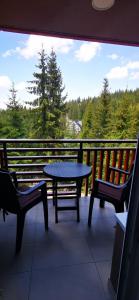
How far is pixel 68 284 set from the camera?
1.51m

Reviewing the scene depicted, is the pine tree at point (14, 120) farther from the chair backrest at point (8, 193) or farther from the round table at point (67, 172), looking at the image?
the chair backrest at point (8, 193)

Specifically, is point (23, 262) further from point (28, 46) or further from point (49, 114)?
point (49, 114)

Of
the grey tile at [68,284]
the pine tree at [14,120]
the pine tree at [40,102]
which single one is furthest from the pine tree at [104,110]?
the grey tile at [68,284]

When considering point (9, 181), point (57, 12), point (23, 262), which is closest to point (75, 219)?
point (23, 262)

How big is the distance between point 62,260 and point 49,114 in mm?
10998

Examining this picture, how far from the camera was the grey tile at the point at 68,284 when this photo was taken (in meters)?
1.42

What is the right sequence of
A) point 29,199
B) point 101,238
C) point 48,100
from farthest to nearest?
1. point 48,100
2. point 101,238
3. point 29,199

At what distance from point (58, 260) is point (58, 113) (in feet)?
36.1

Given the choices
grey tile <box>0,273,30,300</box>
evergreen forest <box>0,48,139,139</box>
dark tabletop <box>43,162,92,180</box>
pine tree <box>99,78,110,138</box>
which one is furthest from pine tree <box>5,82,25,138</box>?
grey tile <box>0,273,30,300</box>

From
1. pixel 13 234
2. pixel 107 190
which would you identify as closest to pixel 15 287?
pixel 13 234

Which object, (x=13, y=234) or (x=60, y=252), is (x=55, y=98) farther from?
(x=60, y=252)

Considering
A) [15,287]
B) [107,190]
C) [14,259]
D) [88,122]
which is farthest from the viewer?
[88,122]

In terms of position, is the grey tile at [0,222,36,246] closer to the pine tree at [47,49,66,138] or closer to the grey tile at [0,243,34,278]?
the grey tile at [0,243,34,278]

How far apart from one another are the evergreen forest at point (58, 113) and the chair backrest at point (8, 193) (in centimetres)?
1017
